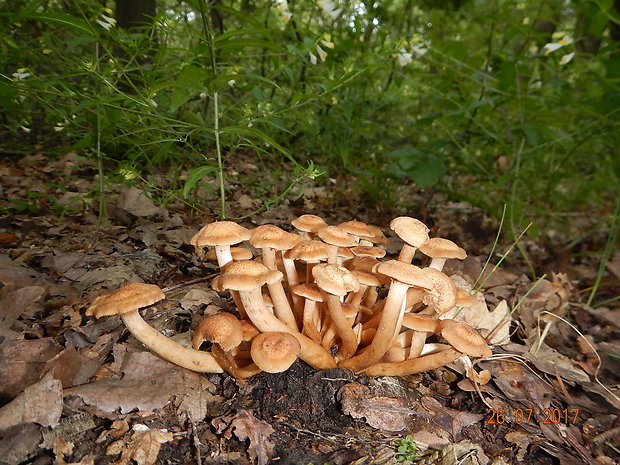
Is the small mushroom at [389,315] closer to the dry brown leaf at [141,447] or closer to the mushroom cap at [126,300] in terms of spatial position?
the dry brown leaf at [141,447]

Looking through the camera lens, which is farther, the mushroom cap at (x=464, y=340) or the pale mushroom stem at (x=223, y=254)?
the pale mushroom stem at (x=223, y=254)

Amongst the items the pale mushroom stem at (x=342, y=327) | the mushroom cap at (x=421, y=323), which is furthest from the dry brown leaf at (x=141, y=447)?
the mushroom cap at (x=421, y=323)

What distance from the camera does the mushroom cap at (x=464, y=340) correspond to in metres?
2.23

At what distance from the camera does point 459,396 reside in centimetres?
259

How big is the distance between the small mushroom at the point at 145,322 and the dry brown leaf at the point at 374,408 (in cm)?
76

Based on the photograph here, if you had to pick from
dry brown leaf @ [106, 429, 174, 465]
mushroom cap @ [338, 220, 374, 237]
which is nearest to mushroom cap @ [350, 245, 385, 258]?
mushroom cap @ [338, 220, 374, 237]

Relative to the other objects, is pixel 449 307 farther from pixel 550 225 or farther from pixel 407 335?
pixel 550 225

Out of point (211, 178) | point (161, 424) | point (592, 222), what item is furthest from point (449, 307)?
point (592, 222)

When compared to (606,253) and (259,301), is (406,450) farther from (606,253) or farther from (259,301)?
(606,253)

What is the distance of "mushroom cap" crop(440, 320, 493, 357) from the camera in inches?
87.7

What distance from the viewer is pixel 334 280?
85.5 inches

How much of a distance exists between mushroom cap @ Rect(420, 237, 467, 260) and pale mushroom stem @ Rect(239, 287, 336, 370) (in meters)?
0.91

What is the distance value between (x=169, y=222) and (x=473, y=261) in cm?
314

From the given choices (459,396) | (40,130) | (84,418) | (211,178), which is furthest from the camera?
(40,130)
